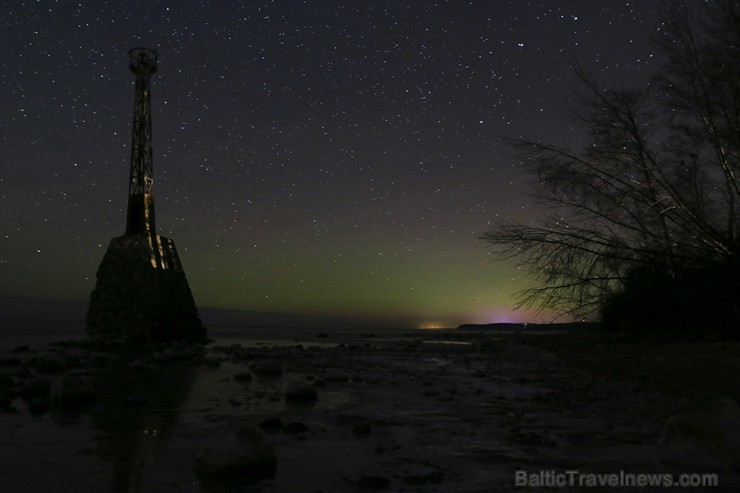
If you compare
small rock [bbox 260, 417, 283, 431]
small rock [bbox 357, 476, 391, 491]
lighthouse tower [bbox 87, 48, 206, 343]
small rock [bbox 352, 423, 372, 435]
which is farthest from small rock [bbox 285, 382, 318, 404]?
lighthouse tower [bbox 87, 48, 206, 343]

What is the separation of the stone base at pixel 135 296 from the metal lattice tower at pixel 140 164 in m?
0.69

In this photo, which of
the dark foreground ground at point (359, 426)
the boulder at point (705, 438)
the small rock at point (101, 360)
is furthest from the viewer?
the small rock at point (101, 360)

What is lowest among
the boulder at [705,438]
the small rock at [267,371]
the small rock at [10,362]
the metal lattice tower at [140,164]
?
the small rock at [267,371]

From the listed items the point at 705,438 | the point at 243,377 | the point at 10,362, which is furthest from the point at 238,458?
the point at 10,362

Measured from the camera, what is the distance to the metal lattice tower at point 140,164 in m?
25.5

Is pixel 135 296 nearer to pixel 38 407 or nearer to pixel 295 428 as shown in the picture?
pixel 38 407

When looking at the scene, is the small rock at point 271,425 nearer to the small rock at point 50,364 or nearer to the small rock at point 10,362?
the small rock at point 50,364

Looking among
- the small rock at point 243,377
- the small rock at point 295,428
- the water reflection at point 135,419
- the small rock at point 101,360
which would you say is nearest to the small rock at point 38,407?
the water reflection at point 135,419

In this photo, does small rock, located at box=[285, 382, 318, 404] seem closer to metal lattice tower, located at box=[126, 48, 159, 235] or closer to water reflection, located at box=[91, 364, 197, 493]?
water reflection, located at box=[91, 364, 197, 493]

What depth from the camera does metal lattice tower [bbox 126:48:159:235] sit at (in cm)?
2555

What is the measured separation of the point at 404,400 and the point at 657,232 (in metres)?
4.78

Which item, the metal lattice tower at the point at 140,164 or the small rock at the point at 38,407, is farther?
the metal lattice tower at the point at 140,164

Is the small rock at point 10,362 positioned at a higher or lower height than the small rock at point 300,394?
lower

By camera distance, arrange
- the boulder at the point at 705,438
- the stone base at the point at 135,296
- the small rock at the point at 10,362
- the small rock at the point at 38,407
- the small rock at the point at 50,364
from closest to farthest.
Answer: the boulder at the point at 705,438, the small rock at the point at 38,407, the small rock at the point at 50,364, the small rock at the point at 10,362, the stone base at the point at 135,296
